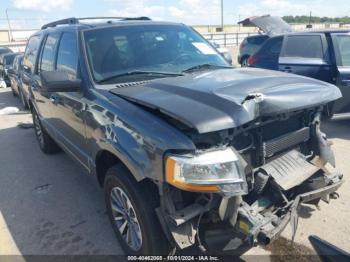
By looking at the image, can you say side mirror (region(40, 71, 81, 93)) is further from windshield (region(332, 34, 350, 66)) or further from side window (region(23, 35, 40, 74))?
windshield (region(332, 34, 350, 66))

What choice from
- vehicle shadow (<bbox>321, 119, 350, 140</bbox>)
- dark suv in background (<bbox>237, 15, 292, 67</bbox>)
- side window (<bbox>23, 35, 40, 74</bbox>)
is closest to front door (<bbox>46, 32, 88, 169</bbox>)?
side window (<bbox>23, 35, 40, 74</bbox>)

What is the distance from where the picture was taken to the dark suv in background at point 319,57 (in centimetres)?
560

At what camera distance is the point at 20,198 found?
13.7ft

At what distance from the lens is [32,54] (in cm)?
554

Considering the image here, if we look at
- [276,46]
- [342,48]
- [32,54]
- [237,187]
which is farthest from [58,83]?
[276,46]

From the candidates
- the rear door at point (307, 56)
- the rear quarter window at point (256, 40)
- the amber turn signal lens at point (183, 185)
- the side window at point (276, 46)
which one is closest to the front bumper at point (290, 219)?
the amber turn signal lens at point (183, 185)

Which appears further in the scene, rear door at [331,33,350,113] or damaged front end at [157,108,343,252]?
rear door at [331,33,350,113]

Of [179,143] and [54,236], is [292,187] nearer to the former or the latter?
[179,143]

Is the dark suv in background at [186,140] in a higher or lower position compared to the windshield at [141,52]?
lower

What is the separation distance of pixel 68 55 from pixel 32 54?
2199 millimetres

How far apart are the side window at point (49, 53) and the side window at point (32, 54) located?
0.48 m

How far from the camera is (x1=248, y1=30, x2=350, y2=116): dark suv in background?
5.60m

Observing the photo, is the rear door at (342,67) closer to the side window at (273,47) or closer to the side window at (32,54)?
the side window at (273,47)

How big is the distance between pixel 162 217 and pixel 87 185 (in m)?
2.34
